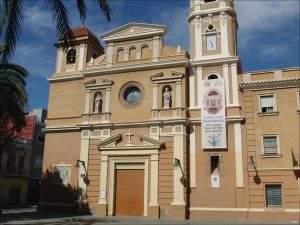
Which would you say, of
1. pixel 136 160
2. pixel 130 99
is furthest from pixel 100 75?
pixel 136 160

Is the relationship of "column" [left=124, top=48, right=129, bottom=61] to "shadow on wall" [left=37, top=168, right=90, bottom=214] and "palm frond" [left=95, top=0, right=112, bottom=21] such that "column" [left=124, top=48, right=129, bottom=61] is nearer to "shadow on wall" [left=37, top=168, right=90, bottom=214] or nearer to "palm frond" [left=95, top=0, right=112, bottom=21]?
"shadow on wall" [left=37, top=168, right=90, bottom=214]

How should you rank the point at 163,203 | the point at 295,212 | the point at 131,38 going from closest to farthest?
1. the point at 295,212
2. the point at 163,203
3. the point at 131,38

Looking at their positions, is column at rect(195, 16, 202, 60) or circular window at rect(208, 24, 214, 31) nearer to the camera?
column at rect(195, 16, 202, 60)

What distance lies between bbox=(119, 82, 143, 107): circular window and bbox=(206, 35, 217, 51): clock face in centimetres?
548

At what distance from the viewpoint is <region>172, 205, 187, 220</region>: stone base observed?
994 inches

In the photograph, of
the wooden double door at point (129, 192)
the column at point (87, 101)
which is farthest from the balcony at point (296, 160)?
the column at point (87, 101)

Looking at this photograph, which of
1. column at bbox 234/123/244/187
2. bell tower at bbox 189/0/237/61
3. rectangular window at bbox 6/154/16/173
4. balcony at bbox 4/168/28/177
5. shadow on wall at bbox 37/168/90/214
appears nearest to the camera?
column at bbox 234/123/244/187

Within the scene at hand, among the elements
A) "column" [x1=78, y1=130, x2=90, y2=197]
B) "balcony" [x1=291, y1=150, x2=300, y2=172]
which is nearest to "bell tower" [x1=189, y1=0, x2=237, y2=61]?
"balcony" [x1=291, y1=150, x2=300, y2=172]

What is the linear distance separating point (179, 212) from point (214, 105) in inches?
281

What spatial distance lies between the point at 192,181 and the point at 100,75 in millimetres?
10394

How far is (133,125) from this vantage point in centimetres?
2814

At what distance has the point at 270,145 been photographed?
2544 centimetres

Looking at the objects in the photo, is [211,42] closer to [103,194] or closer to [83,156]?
[83,156]

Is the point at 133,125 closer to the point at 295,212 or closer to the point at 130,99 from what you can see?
the point at 130,99
